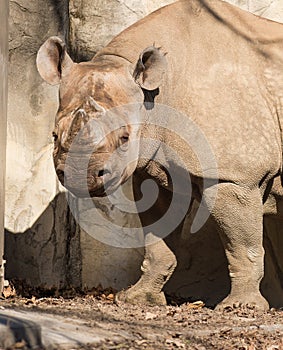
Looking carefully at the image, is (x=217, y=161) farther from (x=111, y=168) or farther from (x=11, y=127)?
(x=11, y=127)

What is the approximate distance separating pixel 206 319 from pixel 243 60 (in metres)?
1.92

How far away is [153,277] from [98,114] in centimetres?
174

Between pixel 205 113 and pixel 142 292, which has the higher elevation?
pixel 205 113

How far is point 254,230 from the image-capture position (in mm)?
7477

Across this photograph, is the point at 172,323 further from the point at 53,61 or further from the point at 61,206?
the point at 61,206

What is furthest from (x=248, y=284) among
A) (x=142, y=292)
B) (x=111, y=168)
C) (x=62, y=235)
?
(x=62, y=235)

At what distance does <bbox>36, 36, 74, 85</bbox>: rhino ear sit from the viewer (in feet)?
23.6

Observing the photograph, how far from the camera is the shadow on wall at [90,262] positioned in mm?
8914

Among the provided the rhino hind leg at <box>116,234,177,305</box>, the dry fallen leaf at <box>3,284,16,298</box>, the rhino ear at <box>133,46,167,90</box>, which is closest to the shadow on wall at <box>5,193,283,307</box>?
the dry fallen leaf at <box>3,284,16,298</box>

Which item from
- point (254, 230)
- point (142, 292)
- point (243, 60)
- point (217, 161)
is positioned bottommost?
point (142, 292)

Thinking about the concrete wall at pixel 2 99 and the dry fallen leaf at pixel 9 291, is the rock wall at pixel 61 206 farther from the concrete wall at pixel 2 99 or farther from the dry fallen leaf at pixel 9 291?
the concrete wall at pixel 2 99

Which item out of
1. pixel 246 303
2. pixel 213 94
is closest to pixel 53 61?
pixel 213 94

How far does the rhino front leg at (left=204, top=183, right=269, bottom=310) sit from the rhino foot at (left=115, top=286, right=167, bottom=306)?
0.64 m

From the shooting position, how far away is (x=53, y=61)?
7.26 m
